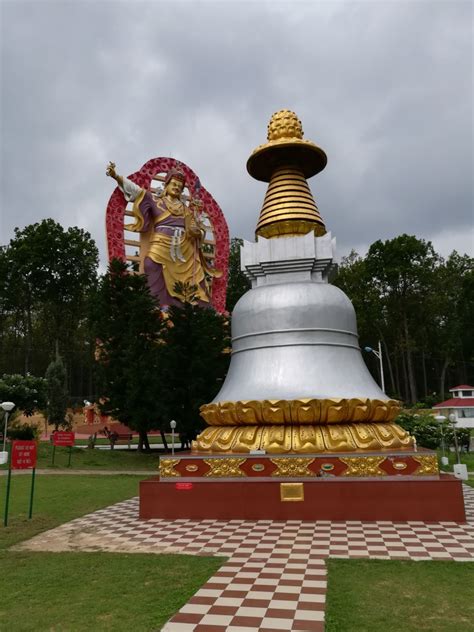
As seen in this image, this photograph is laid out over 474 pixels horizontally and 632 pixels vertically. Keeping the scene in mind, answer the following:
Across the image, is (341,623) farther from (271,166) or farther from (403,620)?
(271,166)

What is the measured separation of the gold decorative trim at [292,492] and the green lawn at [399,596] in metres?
2.69

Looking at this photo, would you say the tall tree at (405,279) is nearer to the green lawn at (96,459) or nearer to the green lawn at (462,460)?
the green lawn at (462,460)

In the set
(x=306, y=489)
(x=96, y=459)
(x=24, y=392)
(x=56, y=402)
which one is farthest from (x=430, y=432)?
(x=56, y=402)

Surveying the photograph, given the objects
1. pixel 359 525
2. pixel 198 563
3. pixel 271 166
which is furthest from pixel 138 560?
pixel 271 166

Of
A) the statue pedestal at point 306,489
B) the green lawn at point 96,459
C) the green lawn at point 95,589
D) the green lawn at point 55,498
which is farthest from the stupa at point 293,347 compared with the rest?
the green lawn at point 96,459

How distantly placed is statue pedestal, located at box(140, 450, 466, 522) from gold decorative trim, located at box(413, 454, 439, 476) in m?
0.02

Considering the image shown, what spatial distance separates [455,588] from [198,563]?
334 centimetres

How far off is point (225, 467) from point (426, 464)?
386 cm

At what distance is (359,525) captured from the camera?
9.12 metres

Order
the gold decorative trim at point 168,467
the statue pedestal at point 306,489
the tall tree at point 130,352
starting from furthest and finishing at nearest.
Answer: the tall tree at point 130,352 → the gold decorative trim at point 168,467 → the statue pedestal at point 306,489

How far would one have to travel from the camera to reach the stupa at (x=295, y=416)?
31.2 ft

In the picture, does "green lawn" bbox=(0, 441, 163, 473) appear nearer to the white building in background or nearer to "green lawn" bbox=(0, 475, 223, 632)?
"green lawn" bbox=(0, 475, 223, 632)

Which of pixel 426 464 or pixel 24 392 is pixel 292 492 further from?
pixel 24 392

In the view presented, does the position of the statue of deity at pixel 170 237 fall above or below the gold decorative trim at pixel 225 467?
above
